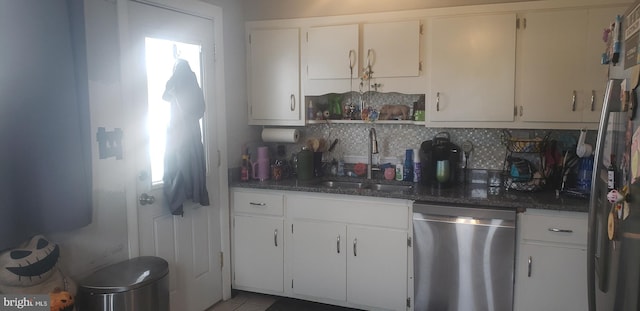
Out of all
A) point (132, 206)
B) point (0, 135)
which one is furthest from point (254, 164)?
point (0, 135)

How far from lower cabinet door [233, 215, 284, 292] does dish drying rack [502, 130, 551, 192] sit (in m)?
1.58

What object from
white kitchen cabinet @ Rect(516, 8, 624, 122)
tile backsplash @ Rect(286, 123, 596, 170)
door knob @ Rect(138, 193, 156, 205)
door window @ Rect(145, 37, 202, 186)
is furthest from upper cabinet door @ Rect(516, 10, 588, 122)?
door knob @ Rect(138, 193, 156, 205)

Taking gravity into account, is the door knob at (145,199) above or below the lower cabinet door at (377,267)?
above

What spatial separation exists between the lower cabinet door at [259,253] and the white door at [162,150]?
6.1 inches

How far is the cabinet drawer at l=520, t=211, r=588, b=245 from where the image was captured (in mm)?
2572

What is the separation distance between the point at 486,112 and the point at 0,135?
8.62ft

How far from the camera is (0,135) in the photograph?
1.88 m

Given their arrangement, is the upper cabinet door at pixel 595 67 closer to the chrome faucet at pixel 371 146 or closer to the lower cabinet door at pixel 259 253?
the chrome faucet at pixel 371 146

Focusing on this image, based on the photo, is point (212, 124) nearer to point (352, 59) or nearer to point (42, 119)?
point (352, 59)

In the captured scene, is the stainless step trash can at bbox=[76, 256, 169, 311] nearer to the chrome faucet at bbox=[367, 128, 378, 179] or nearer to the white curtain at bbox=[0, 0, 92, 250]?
the white curtain at bbox=[0, 0, 92, 250]

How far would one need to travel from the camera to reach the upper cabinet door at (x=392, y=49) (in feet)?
10.2

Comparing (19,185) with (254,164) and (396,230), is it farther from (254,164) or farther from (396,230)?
(396,230)

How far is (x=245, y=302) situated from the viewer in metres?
3.45

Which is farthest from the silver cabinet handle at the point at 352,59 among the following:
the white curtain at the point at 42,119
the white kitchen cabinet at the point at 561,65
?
the white curtain at the point at 42,119
